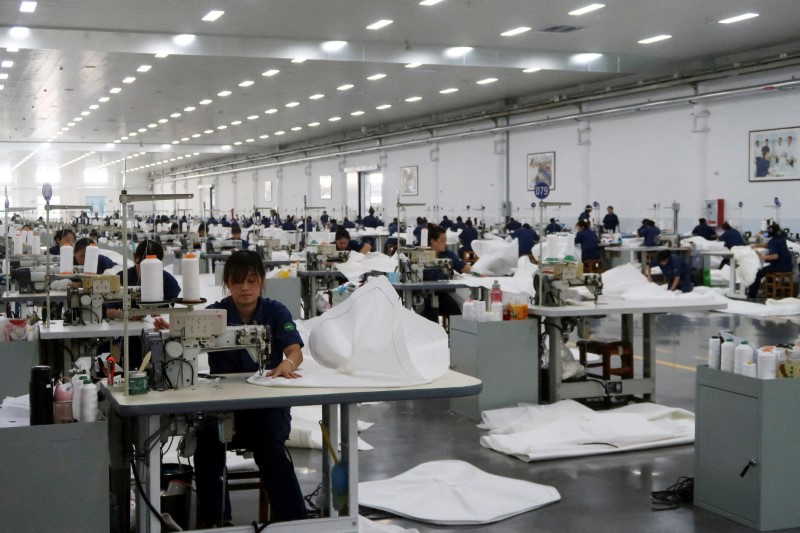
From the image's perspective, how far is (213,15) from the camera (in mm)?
12008

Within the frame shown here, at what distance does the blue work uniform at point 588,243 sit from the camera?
14.9 metres

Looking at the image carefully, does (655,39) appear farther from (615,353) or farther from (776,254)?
(615,353)

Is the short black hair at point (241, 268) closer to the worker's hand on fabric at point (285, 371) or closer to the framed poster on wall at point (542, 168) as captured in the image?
the worker's hand on fabric at point (285, 371)

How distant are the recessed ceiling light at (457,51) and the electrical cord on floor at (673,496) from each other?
10.9 meters

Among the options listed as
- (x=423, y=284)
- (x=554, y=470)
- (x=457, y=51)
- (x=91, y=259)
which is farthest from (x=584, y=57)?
(x=554, y=470)

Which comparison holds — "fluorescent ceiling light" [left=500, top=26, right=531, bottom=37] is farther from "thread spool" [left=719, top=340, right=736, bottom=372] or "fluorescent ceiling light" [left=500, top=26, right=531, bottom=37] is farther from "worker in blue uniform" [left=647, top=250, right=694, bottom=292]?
"thread spool" [left=719, top=340, right=736, bottom=372]

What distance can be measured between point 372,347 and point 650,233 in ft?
40.9

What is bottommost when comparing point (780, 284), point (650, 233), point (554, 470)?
point (554, 470)

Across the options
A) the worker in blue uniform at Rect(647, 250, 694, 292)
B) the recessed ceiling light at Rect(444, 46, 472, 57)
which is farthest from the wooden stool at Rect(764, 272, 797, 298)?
the recessed ceiling light at Rect(444, 46, 472, 57)

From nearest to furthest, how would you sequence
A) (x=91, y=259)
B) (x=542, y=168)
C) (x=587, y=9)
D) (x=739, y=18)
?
(x=91, y=259) → (x=587, y=9) → (x=739, y=18) → (x=542, y=168)

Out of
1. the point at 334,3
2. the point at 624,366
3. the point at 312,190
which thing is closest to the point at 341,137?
the point at 312,190

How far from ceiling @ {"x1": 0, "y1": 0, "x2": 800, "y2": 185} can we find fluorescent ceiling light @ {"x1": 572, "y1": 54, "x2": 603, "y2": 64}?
1.3 inches

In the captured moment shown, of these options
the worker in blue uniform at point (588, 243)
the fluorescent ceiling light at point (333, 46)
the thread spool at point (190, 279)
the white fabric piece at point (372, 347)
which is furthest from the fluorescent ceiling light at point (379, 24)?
the thread spool at point (190, 279)

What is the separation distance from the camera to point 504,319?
605 centimetres
